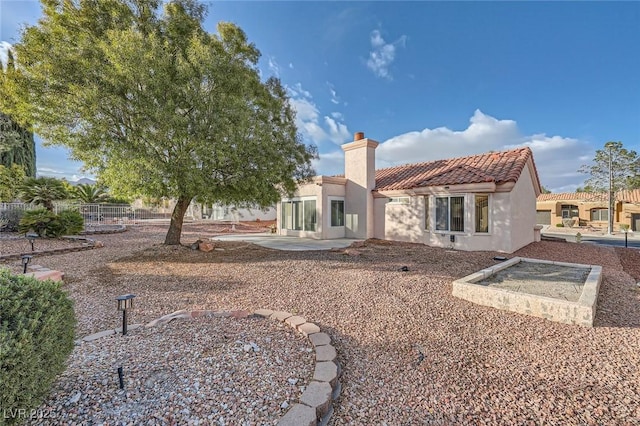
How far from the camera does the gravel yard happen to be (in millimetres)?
3068

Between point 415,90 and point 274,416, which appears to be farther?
point 415,90

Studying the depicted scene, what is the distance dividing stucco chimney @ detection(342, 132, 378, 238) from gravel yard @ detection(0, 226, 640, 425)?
7.82 meters

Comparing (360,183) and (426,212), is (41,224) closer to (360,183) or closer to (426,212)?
(360,183)

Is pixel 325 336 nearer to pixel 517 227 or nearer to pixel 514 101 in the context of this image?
pixel 517 227

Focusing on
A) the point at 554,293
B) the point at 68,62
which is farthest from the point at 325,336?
the point at 68,62

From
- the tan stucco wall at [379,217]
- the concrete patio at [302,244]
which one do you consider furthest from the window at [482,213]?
the concrete patio at [302,244]

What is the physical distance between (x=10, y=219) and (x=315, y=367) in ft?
72.2

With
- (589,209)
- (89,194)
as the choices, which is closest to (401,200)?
(89,194)

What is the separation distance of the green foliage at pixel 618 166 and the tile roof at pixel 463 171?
25.7 metres

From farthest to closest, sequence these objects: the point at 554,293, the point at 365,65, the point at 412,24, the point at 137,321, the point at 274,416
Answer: the point at 365,65 < the point at 412,24 < the point at 554,293 < the point at 137,321 < the point at 274,416

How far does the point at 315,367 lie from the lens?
3.50 metres

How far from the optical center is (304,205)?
63.6ft

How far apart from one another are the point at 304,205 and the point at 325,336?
50.2 feet

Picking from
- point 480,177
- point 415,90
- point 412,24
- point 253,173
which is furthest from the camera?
point 415,90
